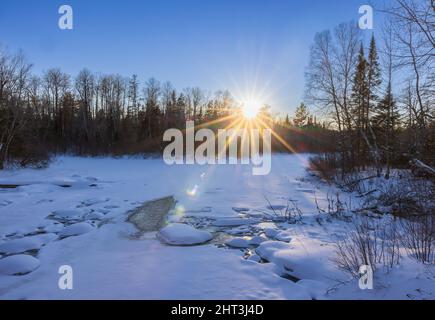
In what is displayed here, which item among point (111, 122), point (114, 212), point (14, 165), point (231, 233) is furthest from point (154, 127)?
point (231, 233)

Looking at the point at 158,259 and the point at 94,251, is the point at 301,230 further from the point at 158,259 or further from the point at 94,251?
the point at 94,251

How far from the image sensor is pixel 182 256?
4.88 metres

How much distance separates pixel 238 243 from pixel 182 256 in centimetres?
124

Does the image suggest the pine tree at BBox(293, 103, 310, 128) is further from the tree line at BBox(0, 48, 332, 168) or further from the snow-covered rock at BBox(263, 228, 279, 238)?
the snow-covered rock at BBox(263, 228, 279, 238)

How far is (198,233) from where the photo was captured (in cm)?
605

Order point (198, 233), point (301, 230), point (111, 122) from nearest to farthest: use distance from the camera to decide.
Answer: point (198, 233)
point (301, 230)
point (111, 122)

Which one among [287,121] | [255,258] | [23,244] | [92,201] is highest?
[287,121]

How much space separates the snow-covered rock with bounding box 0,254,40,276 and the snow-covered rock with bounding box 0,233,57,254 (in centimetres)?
68

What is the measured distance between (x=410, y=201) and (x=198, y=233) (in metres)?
6.16

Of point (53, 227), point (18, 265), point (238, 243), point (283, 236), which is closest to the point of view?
point (18, 265)

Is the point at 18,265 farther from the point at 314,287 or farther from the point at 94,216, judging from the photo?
the point at 314,287

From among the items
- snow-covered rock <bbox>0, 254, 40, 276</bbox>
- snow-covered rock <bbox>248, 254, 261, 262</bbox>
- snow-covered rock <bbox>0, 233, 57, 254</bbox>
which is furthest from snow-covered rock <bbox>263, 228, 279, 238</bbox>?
snow-covered rock <bbox>0, 233, 57, 254</bbox>

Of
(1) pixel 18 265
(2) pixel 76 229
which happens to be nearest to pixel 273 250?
(1) pixel 18 265

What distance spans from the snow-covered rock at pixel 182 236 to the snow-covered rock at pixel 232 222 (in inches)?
33.9
